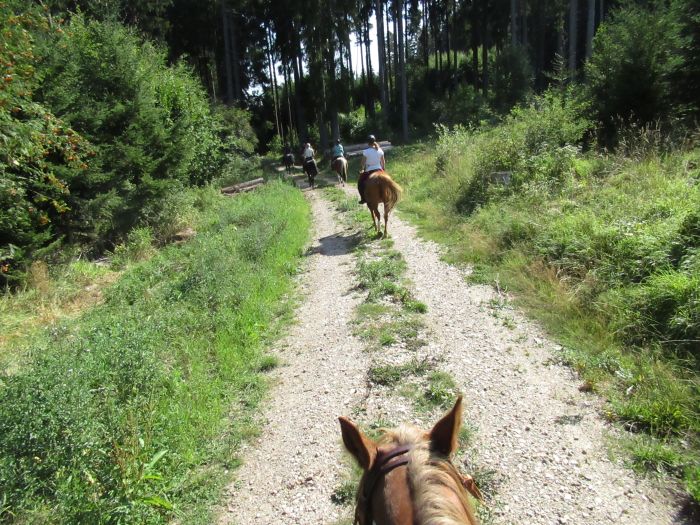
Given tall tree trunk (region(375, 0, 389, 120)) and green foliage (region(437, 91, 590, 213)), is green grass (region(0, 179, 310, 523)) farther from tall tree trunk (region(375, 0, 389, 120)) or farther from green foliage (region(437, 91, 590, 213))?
tall tree trunk (region(375, 0, 389, 120))

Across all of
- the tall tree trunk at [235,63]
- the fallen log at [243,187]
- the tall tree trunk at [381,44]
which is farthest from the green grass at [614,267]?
the tall tree trunk at [235,63]

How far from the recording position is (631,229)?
6.07 metres

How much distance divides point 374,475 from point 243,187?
2026cm

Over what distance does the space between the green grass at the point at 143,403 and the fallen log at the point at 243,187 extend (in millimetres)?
12773

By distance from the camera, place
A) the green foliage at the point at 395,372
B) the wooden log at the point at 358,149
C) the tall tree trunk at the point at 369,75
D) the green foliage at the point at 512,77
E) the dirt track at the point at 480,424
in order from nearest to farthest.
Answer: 1. the dirt track at the point at 480,424
2. the green foliage at the point at 395,372
3. the green foliage at the point at 512,77
4. the wooden log at the point at 358,149
5. the tall tree trunk at the point at 369,75

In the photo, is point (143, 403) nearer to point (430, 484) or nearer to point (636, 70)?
point (430, 484)

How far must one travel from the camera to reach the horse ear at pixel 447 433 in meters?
1.64

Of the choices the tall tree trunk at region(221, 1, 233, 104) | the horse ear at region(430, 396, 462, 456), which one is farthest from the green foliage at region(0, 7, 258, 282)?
the tall tree trunk at region(221, 1, 233, 104)

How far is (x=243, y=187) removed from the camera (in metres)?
20.7

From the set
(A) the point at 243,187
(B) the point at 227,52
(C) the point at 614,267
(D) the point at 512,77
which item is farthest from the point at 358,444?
(B) the point at 227,52

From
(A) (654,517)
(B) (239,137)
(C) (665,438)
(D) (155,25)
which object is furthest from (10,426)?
(D) (155,25)

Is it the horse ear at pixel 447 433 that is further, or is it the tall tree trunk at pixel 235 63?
the tall tree trunk at pixel 235 63

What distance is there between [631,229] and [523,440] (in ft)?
13.2

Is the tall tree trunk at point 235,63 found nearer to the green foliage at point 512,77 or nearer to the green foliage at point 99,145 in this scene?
the green foliage at point 99,145
